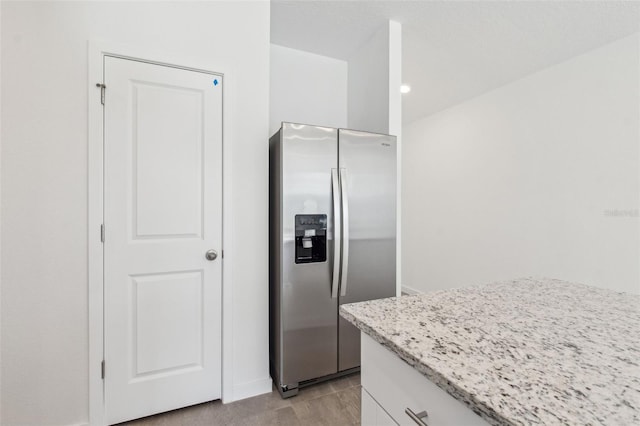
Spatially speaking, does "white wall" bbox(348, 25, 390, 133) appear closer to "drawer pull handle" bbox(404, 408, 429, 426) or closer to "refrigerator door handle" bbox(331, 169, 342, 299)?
"refrigerator door handle" bbox(331, 169, 342, 299)

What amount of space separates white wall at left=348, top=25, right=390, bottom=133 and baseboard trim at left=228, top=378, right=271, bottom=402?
6.65 ft

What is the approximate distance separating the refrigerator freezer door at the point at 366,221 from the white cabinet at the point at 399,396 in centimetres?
120

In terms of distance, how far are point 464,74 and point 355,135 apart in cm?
192

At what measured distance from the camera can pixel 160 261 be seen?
1726 millimetres

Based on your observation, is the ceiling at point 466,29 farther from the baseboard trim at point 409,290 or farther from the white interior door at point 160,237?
the baseboard trim at point 409,290

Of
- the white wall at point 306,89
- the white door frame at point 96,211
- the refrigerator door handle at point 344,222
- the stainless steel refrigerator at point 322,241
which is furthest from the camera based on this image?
the white wall at point 306,89

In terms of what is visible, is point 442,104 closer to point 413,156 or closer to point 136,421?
point 413,156

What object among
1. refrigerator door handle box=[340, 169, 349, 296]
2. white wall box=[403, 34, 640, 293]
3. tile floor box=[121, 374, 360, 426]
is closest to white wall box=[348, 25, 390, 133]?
refrigerator door handle box=[340, 169, 349, 296]

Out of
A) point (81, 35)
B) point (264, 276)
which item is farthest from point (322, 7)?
point (264, 276)

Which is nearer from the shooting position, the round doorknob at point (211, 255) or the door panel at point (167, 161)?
the door panel at point (167, 161)

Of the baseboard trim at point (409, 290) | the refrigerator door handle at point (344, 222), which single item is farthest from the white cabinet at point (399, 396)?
the baseboard trim at point (409, 290)

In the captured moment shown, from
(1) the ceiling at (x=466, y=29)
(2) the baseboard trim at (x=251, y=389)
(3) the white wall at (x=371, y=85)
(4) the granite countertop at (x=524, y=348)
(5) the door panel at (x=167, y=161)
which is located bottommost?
(2) the baseboard trim at (x=251, y=389)

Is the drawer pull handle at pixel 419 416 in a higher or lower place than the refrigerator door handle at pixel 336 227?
lower

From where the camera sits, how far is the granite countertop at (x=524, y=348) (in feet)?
1.62
